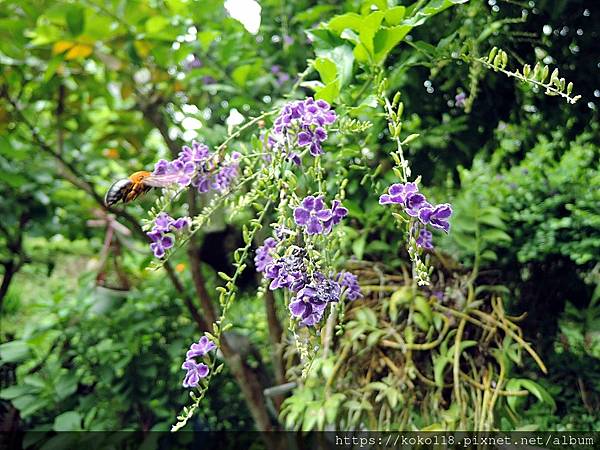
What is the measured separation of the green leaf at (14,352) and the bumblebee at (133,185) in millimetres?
894

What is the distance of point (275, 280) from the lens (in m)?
0.63

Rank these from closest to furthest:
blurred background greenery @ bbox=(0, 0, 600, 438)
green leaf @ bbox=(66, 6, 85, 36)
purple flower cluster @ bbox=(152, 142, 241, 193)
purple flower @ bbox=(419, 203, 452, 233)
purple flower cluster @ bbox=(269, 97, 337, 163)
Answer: purple flower @ bbox=(419, 203, 452, 233), purple flower cluster @ bbox=(269, 97, 337, 163), purple flower cluster @ bbox=(152, 142, 241, 193), blurred background greenery @ bbox=(0, 0, 600, 438), green leaf @ bbox=(66, 6, 85, 36)

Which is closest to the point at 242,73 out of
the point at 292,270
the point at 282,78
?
the point at 282,78

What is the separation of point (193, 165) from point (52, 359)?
3.97ft

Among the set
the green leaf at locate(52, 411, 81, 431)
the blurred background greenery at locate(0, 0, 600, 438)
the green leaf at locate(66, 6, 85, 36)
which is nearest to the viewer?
the blurred background greenery at locate(0, 0, 600, 438)

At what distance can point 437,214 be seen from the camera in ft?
1.81

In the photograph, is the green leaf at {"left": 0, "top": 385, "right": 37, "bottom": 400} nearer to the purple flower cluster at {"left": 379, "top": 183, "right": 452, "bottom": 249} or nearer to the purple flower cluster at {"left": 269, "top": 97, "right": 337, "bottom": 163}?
the purple flower cluster at {"left": 269, "top": 97, "right": 337, "bottom": 163}

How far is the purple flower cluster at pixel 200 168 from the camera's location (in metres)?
0.77

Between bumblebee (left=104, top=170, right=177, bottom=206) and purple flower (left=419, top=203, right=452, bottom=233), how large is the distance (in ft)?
1.27

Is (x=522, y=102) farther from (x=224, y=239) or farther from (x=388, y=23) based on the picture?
(x=224, y=239)

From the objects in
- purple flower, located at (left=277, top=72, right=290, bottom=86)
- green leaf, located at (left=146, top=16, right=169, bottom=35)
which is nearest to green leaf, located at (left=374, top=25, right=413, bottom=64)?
purple flower, located at (left=277, top=72, right=290, bottom=86)

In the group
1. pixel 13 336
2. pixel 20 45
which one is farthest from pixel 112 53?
pixel 13 336

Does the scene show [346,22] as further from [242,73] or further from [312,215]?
[242,73]

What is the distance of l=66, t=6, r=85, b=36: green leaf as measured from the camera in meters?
1.22
